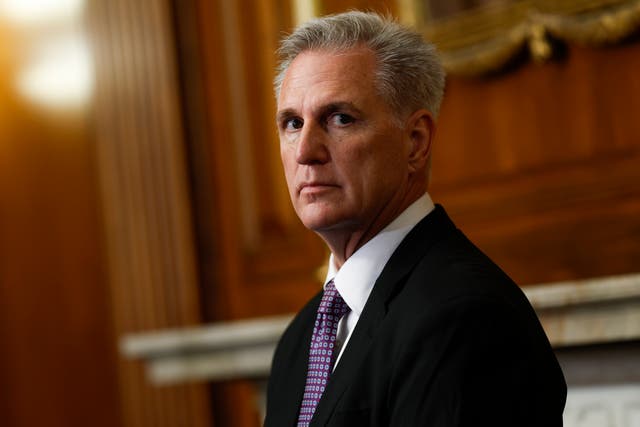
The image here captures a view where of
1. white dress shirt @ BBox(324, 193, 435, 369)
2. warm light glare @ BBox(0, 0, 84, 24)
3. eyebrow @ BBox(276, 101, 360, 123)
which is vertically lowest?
white dress shirt @ BBox(324, 193, 435, 369)

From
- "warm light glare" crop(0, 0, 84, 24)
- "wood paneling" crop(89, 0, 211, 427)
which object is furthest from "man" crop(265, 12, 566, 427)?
"warm light glare" crop(0, 0, 84, 24)

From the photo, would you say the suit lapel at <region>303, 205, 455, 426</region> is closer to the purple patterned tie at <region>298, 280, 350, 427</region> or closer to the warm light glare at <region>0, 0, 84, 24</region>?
the purple patterned tie at <region>298, 280, 350, 427</region>

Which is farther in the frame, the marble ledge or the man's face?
the marble ledge

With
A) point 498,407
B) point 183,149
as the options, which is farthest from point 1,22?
point 498,407

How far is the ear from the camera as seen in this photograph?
6.24ft

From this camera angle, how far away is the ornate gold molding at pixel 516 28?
3367 mm

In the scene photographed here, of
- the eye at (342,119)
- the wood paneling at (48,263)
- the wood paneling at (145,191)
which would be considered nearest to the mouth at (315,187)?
the eye at (342,119)

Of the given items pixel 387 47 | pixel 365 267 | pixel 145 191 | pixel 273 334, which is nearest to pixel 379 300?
pixel 365 267

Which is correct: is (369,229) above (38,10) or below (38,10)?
below

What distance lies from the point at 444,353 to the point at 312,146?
1.65ft

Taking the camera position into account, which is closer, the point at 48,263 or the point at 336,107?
the point at 336,107

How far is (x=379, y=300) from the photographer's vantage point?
1743 mm

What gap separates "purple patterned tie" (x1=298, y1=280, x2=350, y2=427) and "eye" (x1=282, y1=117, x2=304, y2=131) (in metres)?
0.30

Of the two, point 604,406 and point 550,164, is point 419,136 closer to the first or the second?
point 604,406
